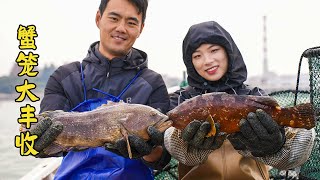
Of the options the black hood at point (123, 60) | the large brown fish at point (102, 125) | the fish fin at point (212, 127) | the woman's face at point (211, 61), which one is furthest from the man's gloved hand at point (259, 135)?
the black hood at point (123, 60)

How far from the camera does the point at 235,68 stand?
4562mm

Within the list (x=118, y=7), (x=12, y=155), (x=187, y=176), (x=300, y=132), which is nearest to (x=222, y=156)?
(x=187, y=176)

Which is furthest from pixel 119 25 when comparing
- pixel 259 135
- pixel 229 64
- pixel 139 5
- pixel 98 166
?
pixel 259 135

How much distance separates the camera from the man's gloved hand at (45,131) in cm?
366

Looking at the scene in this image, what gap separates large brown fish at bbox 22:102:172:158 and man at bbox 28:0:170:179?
1.04 ft

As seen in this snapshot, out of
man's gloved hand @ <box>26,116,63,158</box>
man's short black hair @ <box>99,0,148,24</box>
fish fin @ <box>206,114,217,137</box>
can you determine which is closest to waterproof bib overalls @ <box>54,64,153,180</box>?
man's gloved hand @ <box>26,116,63,158</box>

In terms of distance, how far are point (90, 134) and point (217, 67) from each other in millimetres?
1686

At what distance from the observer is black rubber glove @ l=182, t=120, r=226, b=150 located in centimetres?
349

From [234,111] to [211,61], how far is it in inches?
40.5

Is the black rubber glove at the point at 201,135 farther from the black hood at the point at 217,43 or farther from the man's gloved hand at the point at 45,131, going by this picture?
the man's gloved hand at the point at 45,131

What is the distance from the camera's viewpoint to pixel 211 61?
14.5 ft

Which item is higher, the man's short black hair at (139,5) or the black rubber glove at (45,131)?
the man's short black hair at (139,5)

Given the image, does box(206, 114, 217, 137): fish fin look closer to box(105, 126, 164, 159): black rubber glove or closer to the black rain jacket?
box(105, 126, 164, 159): black rubber glove

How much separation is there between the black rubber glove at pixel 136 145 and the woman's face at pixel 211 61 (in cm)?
109
